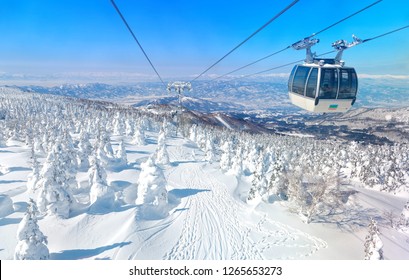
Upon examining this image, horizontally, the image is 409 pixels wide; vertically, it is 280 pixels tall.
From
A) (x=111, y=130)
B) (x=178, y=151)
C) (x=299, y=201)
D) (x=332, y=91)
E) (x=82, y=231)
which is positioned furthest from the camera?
(x=111, y=130)

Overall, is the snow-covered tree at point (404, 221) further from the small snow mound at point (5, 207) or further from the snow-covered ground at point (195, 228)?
the small snow mound at point (5, 207)

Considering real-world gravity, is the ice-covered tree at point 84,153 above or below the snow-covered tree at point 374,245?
below

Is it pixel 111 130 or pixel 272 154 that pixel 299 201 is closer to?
pixel 272 154

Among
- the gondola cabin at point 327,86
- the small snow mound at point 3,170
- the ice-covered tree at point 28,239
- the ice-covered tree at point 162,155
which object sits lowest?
the small snow mound at point 3,170

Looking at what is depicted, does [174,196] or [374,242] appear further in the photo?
[174,196]

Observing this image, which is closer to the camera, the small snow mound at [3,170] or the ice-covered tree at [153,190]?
the ice-covered tree at [153,190]

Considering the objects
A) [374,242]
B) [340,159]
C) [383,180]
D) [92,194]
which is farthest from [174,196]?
[340,159]

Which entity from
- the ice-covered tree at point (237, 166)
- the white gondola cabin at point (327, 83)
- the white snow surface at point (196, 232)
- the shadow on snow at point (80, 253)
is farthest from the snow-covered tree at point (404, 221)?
the shadow on snow at point (80, 253)

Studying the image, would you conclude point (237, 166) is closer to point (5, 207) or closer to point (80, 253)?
point (80, 253)
